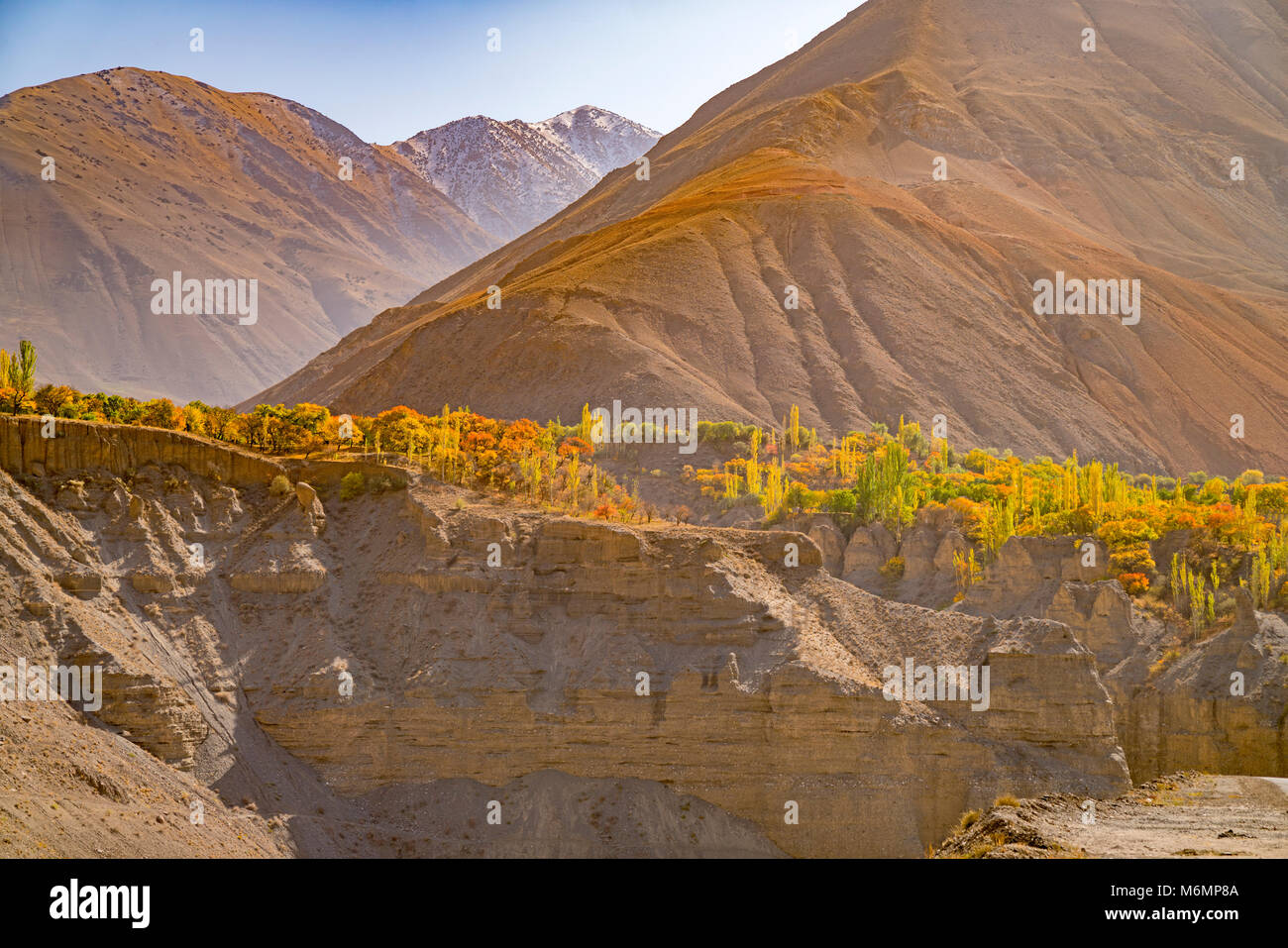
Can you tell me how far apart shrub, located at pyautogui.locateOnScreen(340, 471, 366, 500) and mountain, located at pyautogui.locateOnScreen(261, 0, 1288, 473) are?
43.0 m

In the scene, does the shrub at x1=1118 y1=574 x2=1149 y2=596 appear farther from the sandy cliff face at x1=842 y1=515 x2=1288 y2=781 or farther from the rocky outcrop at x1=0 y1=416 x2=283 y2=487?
the rocky outcrop at x1=0 y1=416 x2=283 y2=487

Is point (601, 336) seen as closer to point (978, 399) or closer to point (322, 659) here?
point (978, 399)

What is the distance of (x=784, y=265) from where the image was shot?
115m

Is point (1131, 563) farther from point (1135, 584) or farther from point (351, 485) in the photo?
point (351, 485)

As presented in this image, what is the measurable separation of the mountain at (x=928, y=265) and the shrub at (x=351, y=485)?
1694 inches

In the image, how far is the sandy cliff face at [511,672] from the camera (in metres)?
41.0

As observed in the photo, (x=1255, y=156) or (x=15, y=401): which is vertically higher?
(x=1255, y=156)

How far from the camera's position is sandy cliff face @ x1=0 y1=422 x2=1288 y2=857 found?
41.0 metres

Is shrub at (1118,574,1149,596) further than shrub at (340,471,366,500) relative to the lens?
Yes

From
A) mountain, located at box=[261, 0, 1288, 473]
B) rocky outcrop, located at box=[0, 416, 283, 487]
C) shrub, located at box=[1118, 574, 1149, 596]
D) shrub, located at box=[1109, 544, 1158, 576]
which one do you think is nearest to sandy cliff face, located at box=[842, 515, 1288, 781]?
shrub, located at box=[1109, 544, 1158, 576]

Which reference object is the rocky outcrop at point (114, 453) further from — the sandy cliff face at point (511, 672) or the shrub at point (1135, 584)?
the shrub at point (1135, 584)

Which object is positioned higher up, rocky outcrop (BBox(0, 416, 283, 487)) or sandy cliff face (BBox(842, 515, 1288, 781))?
rocky outcrop (BBox(0, 416, 283, 487))
